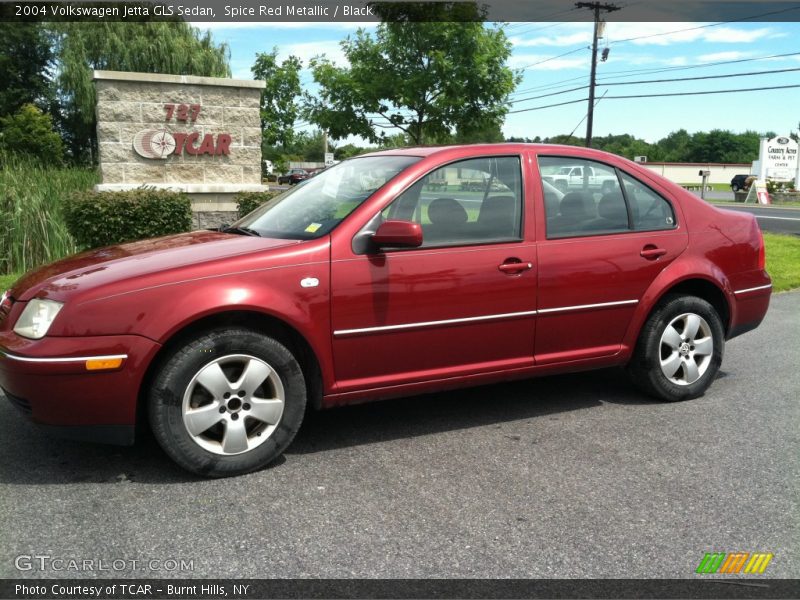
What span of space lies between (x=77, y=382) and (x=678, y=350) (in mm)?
3679

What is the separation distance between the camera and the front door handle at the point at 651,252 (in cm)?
484

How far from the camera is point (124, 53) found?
31625mm

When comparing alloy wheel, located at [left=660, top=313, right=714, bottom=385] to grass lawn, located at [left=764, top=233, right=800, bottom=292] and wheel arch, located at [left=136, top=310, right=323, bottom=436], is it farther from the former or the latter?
grass lawn, located at [left=764, top=233, right=800, bottom=292]

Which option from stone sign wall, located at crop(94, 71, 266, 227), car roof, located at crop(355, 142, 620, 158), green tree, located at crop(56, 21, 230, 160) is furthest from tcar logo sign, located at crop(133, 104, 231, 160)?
green tree, located at crop(56, 21, 230, 160)

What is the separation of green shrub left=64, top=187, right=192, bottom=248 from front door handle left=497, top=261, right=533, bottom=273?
19.1 ft

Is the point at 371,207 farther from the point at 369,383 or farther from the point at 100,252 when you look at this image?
the point at 100,252

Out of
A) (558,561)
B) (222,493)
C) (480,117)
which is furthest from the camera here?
(480,117)

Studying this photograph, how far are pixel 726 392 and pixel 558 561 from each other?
2.94 metres

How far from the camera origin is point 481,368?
4414mm

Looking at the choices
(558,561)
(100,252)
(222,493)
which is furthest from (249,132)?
(558,561)

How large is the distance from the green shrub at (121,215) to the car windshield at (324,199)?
4.66 meters

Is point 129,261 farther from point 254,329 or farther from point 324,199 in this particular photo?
point 324,199

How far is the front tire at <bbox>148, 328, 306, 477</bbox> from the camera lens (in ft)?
11.8

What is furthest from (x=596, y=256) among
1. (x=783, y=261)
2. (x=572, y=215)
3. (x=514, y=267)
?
(x=783, y=261)
